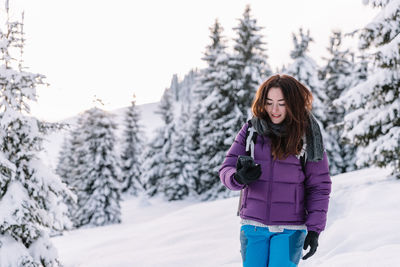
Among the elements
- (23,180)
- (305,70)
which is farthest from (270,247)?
(305,70)

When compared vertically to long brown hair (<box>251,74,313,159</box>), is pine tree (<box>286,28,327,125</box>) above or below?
above

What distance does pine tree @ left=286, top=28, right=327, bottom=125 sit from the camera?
77.3ft

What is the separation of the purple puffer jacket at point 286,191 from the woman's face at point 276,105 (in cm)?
19

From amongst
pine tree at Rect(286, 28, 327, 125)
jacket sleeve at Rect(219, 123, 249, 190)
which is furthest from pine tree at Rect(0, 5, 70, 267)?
pine tree at Rect(286, 28, 327, 125)

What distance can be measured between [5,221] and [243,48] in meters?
19.1

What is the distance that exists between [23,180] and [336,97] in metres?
26.3

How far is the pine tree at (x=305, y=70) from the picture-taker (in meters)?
23.6

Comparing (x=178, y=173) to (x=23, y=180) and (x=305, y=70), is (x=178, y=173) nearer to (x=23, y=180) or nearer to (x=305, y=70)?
(x=305, y=70)

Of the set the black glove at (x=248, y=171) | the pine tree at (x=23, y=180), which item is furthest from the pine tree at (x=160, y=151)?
the black glove at (x=248, y=171)

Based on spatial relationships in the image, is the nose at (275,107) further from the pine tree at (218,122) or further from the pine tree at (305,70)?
the pine tree at (305,70)

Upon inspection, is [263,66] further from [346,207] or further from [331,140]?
[346,207]

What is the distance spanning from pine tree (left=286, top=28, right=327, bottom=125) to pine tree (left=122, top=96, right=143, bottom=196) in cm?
2179

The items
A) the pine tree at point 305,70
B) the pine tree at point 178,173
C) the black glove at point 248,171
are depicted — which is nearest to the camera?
the black glove at point 248,171

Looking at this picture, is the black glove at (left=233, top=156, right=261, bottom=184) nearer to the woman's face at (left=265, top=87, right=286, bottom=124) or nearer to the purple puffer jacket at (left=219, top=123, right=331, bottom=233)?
the purple puffer jacket at (left=219, top=123, right=331, bottom=233)
